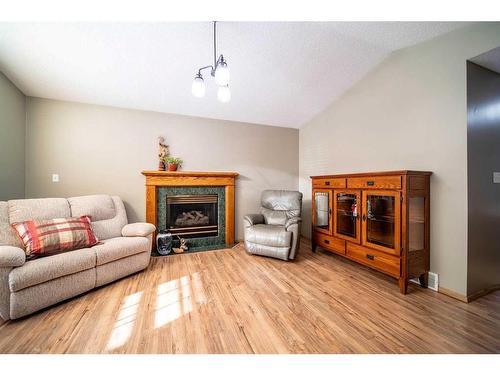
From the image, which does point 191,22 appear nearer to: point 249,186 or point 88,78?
point 88,78

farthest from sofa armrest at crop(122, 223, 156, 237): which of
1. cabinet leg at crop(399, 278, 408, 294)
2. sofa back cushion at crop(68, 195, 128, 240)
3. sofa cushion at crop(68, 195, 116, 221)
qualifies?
cabinet leg at crop(399, 278, 408, 294)

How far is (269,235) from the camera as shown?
286 cm

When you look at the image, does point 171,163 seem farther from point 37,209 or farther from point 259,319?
point 259,319

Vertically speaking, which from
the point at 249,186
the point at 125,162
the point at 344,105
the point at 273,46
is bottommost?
the point at 249,186

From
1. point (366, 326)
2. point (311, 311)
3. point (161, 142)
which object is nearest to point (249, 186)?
point (161, 142)

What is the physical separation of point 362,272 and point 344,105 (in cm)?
238

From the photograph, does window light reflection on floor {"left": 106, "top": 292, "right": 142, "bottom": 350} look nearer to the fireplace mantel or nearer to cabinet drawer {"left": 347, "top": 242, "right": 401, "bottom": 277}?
the fireplace mantel

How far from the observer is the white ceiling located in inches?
77.8

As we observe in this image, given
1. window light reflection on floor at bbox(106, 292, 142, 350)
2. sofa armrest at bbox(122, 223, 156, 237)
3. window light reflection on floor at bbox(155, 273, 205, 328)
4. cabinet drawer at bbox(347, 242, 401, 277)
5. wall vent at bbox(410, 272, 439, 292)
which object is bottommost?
window light reflection on floor at bbox(155, 273, 205, 328)

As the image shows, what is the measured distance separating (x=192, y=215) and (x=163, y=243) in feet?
2.26

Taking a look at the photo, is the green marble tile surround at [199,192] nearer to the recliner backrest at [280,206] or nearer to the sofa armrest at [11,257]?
the recliner backrest at [280,206]

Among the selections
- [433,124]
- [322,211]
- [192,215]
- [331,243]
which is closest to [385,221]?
[331,243]

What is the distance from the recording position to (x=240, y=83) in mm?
2834

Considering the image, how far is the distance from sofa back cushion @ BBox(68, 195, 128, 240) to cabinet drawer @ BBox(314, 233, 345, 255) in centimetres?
275
